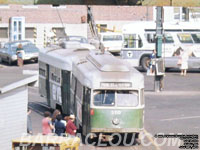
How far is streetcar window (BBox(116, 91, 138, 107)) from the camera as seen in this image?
1981 cm

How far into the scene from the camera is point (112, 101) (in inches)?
782

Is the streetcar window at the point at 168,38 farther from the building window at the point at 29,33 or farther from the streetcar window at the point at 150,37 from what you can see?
the building window at the point at 29,33

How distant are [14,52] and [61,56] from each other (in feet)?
67.9

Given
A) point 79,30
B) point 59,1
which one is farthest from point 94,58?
point 79,30

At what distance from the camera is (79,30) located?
56281 mm

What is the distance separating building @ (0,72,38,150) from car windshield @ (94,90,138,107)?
2.72m

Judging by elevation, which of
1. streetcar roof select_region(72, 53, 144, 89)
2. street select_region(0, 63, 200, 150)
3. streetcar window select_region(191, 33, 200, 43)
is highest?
streetcar window select_region(191, 33, 200, 43)

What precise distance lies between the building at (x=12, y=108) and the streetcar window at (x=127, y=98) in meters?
3.05

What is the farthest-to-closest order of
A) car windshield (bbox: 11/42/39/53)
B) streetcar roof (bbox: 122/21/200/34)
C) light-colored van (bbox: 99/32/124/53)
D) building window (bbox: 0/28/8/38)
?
building window (bbox: 0/28/8/38)
light-colored van (bbox: 99/32/124/53)
car windshield (bbox: 11/42/39/53)
streetcar roof (bbox: 122/21/200/34)

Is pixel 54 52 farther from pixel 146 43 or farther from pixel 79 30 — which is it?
pixel 79 30

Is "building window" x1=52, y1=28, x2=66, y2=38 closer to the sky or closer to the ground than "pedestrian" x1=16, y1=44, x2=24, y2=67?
closer to the sky

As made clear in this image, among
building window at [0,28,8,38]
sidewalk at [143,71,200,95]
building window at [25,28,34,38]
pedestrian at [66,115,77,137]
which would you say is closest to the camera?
pedestrian at [66,115,77,137]

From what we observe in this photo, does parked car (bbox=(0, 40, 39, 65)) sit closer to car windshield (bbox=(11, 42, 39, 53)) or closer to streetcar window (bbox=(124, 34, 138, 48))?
car windshield (bbox=(11, 42, 39, 53))

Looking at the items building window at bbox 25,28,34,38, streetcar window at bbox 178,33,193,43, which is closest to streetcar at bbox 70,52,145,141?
streetcar window at bbox 178,33,193,43
